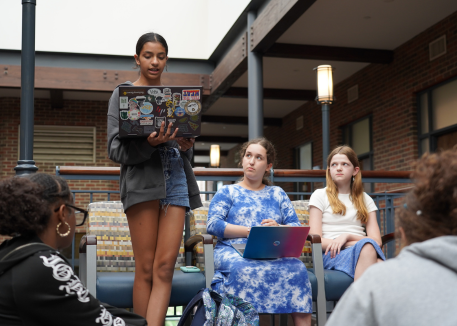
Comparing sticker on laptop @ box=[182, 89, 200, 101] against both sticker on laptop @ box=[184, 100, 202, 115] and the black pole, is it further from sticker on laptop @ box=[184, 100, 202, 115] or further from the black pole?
the black pole

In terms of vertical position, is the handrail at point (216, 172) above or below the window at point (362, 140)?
below

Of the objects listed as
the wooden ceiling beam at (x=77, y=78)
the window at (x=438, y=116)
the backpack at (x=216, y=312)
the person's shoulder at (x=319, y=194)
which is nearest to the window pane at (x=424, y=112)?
the window at (x=438, y=116)

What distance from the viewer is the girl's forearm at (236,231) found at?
2.88 m

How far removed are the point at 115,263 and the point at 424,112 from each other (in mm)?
5862

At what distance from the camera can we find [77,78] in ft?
28.0

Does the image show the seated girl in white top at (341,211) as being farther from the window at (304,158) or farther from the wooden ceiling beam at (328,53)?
the window at (304,158)

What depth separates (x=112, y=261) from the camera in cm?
300

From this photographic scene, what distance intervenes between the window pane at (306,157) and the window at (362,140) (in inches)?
68.9

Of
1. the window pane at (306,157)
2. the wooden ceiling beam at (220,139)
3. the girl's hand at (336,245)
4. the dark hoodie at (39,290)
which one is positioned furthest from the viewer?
the wooden ceiling beam at (220,139)

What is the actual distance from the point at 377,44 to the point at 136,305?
6.63m

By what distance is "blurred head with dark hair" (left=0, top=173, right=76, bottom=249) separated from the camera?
143 cm

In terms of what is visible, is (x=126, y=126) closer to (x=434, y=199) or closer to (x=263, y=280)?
(x=263, y=280)

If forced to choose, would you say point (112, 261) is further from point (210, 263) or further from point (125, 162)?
point (125, 162)

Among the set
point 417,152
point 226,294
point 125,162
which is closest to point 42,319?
point 125,162
